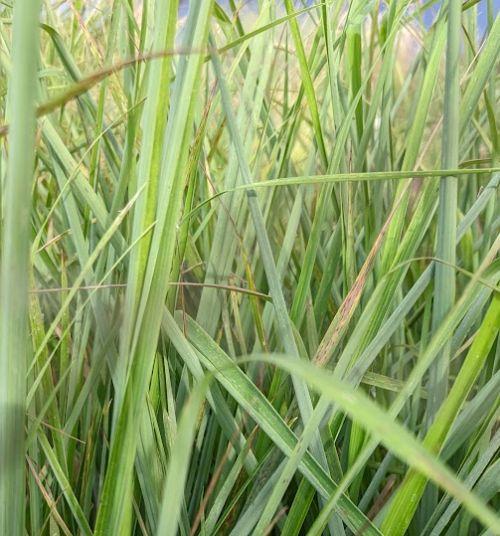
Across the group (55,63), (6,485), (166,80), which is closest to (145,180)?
(166,80)

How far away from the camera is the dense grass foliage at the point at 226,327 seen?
278 mm

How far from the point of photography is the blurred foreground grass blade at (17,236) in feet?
0.72

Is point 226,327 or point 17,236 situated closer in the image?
point 17,236

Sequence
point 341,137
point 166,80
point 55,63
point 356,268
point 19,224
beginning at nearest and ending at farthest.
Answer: point 19,224, point 166,80, point 341,137, point 356,268, point 55,63

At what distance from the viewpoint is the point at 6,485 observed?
0.29 m

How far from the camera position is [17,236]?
233 mm

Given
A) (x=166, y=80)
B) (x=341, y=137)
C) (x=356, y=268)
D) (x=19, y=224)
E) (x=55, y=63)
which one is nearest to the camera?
(x=19, y=224)

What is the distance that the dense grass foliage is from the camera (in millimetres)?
278

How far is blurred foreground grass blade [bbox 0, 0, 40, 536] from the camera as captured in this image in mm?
218

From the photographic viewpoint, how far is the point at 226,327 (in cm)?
48

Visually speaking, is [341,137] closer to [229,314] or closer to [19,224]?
[229,314]

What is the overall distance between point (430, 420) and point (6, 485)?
0.78ft

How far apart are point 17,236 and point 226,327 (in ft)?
0.86

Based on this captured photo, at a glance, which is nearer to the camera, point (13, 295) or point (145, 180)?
point (13, 295)
